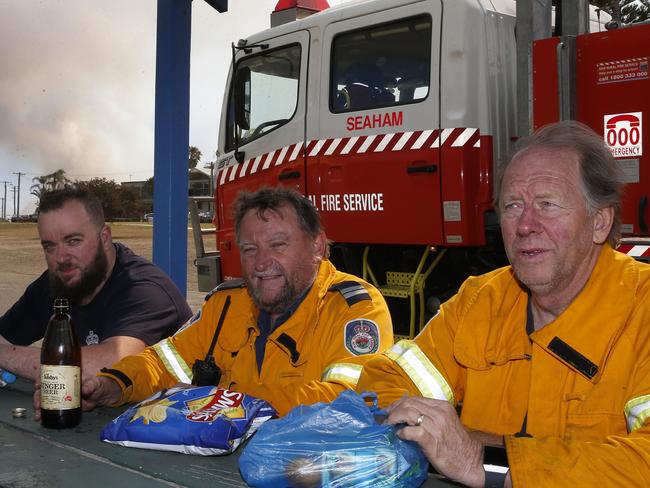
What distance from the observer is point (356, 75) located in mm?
5254

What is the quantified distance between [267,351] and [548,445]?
124cm

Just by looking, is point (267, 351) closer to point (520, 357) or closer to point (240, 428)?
point (240, 428)

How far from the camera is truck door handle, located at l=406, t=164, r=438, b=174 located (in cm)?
485

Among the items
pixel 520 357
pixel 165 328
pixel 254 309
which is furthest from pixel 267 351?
pixel 520 357

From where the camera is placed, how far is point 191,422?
6.18 ft

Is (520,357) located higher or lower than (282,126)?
lower

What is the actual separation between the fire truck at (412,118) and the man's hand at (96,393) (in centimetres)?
279

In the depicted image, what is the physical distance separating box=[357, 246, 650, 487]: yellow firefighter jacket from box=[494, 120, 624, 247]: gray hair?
0.11 m

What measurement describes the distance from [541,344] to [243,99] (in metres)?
4.36

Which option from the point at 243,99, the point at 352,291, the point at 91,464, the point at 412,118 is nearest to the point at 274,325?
the point at 352,291

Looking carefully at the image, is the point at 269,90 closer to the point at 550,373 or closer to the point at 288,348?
the point at 288,348

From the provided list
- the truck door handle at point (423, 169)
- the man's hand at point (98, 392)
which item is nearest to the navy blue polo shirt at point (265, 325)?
the man's hand at point (98, 392)

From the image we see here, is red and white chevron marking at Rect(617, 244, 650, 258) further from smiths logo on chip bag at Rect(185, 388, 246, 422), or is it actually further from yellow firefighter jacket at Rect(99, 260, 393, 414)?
smiths logo on chip bag at Rect(185, 388, 246, 422)

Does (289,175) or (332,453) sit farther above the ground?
(289,175)
